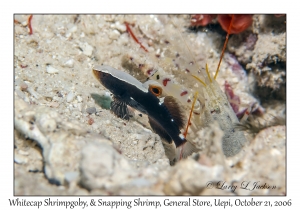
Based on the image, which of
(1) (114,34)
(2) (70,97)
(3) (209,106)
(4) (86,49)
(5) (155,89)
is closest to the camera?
(2) (70,97)

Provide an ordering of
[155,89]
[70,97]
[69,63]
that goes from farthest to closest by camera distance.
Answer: [69,63]
[155,89]
[70,97]

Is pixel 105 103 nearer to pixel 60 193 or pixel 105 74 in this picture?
pixel 105 74

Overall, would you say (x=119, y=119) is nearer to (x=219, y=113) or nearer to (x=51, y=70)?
(x=51, y=70)

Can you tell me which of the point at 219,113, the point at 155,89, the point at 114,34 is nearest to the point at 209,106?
the point at 219,113

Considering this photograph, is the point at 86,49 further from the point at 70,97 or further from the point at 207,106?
the point at 207,106

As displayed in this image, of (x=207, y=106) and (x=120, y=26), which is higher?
(x=120, y=26)

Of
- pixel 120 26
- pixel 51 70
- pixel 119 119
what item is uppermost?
pixel 120 26

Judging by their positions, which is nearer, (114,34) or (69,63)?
(69,63)

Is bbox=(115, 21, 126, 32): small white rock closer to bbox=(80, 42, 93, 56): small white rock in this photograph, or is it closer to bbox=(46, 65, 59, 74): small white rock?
bbox=(80, 42, 93, 56): small white rock

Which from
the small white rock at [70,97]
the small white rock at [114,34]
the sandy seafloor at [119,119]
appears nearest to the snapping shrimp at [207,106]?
the sandy seafloor at [119,119]
